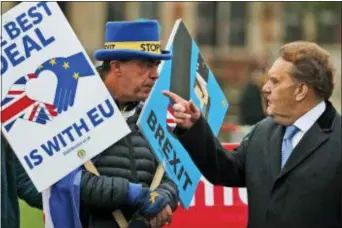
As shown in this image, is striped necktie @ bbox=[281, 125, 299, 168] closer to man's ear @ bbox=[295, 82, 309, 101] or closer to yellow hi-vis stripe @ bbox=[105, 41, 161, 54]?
man's ear @ bbox=[295, 82, 309, 101]

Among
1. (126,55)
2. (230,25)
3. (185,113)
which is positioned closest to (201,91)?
(126,55)

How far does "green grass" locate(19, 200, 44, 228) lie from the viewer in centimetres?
668

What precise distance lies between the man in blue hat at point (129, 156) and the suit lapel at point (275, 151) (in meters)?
0.57

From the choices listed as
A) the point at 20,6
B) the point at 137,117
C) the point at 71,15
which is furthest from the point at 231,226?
the point at 71,15

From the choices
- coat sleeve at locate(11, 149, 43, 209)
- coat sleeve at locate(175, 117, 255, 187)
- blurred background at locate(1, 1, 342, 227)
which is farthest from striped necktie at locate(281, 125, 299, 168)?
blurred background at locate(1, 1, 342, 227)

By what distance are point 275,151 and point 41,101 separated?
104 cm

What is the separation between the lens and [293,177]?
17.1ft

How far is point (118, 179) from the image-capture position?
18.3ft

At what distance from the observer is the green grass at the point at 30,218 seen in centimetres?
668

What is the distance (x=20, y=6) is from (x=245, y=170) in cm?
122

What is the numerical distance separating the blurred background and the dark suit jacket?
94.9 feet

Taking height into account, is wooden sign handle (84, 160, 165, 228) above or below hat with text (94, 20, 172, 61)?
below

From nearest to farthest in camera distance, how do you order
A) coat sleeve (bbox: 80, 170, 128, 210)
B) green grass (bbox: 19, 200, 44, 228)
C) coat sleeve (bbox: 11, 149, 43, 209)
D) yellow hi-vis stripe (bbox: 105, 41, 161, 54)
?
coat sleeve (bbox: 80, 170, 128, 210) < yellow hi-vis stripe (bbox: 105, 41, 161, 54) < coat sleeve (bbox: 11, 149, 43, 209) < green grass (bbox: 19, 200, 44, 228)

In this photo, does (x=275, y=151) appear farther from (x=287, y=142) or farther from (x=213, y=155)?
(x=213, y=155)
